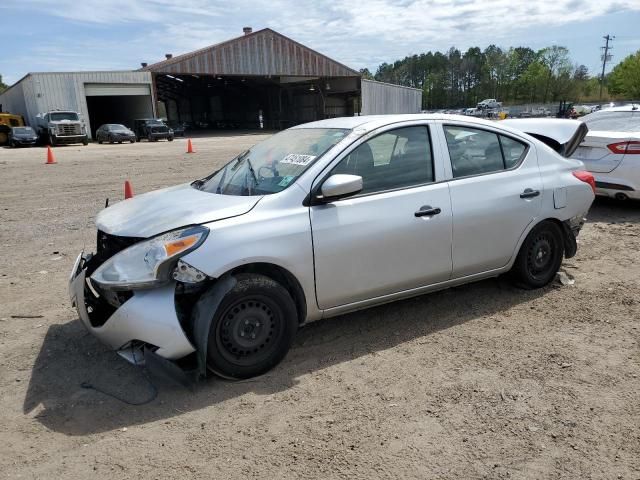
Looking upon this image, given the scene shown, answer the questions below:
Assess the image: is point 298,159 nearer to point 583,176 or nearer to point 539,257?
point 539,257

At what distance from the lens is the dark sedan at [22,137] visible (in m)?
31.4

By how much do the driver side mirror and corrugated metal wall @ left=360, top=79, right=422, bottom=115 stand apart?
46.9m

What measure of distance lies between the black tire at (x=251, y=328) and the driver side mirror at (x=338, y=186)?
0.72 m

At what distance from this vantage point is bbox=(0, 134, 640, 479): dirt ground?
2.78 meters

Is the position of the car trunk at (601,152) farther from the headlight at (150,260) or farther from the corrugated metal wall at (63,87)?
the corrugated metal wall at (63,87)

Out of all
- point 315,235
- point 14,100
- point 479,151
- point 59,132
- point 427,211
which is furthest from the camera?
point 14,100

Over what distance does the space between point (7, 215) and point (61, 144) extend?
26.7m

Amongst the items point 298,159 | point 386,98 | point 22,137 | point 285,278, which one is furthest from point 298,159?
point 386,98

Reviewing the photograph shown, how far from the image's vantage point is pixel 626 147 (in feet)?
25.9

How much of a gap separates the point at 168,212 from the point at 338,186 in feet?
3.98

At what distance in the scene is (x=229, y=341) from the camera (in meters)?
3.45

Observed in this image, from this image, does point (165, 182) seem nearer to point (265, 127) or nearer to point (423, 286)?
point (423, 286)

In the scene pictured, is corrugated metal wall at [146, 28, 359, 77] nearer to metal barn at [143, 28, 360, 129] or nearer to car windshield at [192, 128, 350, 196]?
metal barn at [143, 28, 360, 129]

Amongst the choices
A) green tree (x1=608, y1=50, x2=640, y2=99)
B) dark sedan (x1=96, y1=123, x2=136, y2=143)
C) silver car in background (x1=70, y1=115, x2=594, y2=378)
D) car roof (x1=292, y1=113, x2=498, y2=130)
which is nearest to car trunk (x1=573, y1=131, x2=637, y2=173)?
silver car in background (x1=70, y1=115, x2=594, y2=378)
